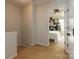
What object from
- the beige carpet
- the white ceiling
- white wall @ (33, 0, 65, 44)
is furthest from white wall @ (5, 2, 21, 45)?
the beige carpet

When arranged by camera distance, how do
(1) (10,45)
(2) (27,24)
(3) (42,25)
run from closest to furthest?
1. (1) (10,45)
2. (2) (27,24)
3. (3) (42,25)

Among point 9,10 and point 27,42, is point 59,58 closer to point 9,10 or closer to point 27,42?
point 27,42

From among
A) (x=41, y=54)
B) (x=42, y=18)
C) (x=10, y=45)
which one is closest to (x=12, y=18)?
(x=42, y=18)

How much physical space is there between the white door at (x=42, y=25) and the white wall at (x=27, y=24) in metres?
0.64

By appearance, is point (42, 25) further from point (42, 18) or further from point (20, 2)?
point (20, 2)

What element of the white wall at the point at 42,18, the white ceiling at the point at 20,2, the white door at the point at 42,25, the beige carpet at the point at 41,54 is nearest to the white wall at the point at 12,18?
the white ceiling at the point at 20,2

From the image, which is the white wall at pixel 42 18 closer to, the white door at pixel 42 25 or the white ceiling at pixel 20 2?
the white door at pixel 42 25

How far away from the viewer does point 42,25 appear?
6.09m

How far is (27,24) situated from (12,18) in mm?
898

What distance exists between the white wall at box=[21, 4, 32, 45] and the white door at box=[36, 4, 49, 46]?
0.64 m

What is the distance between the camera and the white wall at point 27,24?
5762 mm

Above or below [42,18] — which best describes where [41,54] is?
below

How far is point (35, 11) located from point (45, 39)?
173 centimetres

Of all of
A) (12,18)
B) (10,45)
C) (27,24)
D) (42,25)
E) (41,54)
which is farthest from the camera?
(42,25)
